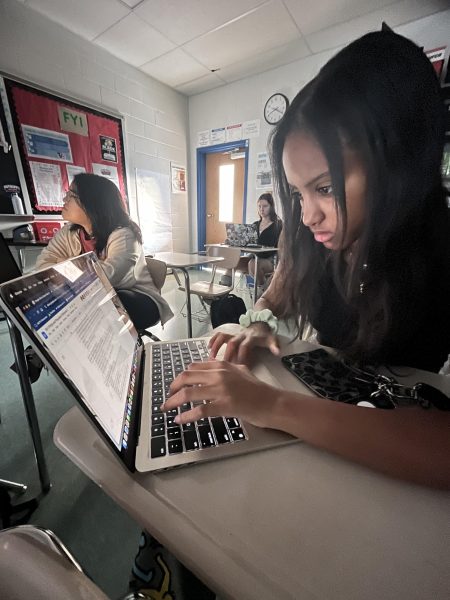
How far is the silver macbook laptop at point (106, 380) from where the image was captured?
302 millimetres

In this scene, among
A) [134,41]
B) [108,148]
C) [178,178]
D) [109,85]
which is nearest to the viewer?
[134,41]

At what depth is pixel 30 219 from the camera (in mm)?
2594

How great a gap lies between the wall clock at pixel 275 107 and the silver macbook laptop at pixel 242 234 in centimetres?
163

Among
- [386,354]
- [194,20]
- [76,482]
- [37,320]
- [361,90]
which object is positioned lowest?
[76,482]

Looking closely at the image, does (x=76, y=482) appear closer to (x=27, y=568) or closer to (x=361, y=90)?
(x=27, y=568)

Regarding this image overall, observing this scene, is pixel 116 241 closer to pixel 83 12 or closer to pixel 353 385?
pixel 353 385

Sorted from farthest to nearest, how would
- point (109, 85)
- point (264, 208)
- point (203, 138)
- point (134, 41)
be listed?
point (203, 138) < point (264, 208) < point (109, 85) < point (134, 41)

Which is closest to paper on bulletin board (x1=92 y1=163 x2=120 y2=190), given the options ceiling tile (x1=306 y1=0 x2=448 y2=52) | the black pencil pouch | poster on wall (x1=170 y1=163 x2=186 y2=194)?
poster on wall (x1=170 y1=163 x2=186 y2=194)

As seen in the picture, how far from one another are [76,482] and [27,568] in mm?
1030

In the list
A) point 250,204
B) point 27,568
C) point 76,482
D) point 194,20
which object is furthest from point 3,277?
point 250,204

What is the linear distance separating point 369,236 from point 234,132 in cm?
418

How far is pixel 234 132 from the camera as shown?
4047 millimetres

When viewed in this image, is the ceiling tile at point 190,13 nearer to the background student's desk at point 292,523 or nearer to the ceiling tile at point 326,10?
the ceiling tile at point 326,10

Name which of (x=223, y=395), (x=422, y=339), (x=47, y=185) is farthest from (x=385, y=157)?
(x=47, y=185)
